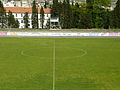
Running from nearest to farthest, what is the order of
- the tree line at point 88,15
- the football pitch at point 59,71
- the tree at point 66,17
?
the football pitch at point 59,71, the tree line at point 88,15, the tree at point 66,17

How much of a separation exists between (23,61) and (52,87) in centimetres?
1098

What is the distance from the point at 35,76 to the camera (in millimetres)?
23797

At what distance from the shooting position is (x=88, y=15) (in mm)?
87875

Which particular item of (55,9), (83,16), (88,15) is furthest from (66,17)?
(55,9)

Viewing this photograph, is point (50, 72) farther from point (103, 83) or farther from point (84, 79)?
point (103, 83)

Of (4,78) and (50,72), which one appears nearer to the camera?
(4,78)

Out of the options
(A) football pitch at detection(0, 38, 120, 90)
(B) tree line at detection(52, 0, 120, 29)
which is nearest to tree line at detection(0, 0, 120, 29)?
(B) tree line at detection(52, 0, 120, 29)

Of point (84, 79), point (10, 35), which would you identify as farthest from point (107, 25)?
point (84, 79)

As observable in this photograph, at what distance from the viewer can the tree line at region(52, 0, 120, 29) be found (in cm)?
8675

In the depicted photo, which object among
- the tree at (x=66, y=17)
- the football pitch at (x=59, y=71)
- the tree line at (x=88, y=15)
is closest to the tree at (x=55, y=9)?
the tree line at (x=88, y=15)

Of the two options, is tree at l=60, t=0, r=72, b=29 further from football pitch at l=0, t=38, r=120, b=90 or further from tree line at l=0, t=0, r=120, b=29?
football pitch at l=0, t=38, r=120, b=90

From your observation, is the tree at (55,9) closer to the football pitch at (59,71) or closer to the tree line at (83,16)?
the tree line at (83,16)

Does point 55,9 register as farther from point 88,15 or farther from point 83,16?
point 88,15

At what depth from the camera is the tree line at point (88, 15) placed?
8675 cm
